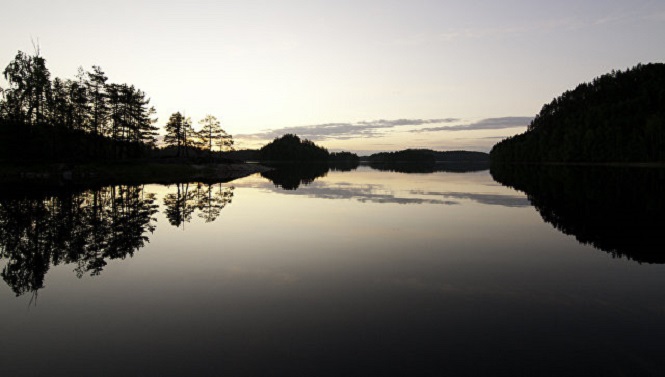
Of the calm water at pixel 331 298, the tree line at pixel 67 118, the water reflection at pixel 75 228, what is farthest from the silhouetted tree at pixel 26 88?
the calm water at pixel 331 298

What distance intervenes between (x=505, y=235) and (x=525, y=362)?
15.7 metres

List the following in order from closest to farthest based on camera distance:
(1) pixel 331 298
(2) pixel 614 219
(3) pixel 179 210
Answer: (1) pixel 331 298
(2) pixel 614 219
(3) pixel 179 210

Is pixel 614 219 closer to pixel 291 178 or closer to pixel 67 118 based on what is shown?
pixel 291 178

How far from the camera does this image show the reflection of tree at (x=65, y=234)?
1545 centimetres

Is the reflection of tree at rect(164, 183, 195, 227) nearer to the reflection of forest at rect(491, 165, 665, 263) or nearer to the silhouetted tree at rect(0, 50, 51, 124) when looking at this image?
the reflection of forest at rect(491, 165, 665, 263)

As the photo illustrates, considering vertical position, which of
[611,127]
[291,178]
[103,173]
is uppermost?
[611,127]

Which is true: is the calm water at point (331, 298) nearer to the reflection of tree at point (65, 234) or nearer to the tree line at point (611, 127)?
the reflection of tree at point (65, 234)

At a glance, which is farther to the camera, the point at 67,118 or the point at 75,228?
the point at 67,118

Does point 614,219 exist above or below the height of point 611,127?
below

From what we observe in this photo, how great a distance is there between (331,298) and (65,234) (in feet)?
57.9

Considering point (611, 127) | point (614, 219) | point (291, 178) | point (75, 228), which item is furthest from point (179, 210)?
point (611, 127)

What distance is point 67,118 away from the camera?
8012cm

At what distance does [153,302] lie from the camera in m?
11.8

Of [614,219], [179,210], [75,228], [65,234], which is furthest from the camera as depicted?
[179,210]
